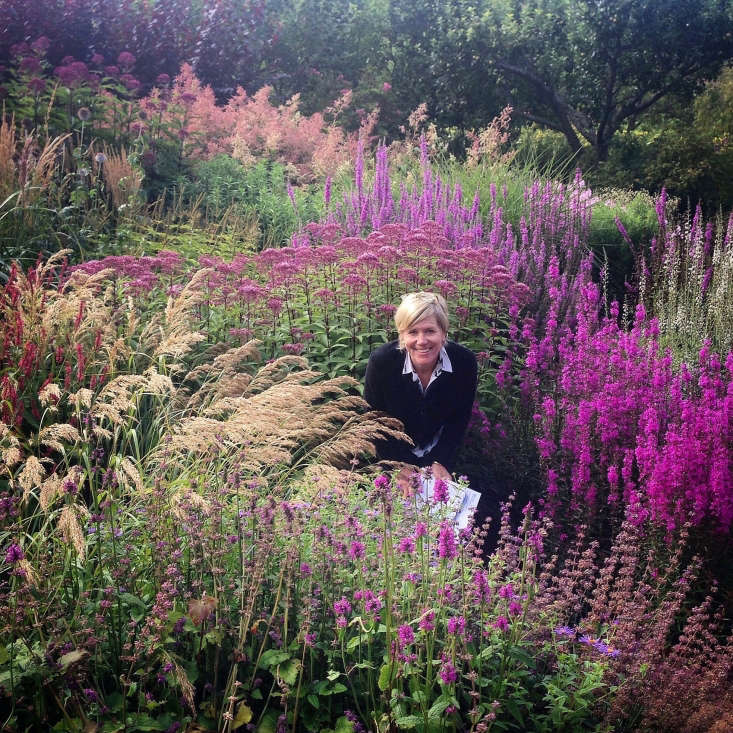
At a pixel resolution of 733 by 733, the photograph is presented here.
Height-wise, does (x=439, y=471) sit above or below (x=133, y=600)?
below

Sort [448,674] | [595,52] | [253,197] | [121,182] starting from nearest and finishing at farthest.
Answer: [448,674] < [121,182] < [253,197] < [595,52]

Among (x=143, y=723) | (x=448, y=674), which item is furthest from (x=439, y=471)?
(x=143, y=723)

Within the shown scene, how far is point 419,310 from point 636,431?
1.21m

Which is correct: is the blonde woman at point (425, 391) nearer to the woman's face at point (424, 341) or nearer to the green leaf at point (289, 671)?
the woman's face at point (424, 341)

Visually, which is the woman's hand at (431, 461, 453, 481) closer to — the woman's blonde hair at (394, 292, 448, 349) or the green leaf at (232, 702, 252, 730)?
the woman's blonde hair at (394, 292, 448, 349)

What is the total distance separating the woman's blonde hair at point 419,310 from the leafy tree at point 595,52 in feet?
45.3

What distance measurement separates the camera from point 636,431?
394 centimetres

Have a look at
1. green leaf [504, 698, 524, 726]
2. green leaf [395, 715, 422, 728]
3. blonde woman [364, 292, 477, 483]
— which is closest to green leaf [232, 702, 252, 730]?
green leaf [395, 715, 422, 728]

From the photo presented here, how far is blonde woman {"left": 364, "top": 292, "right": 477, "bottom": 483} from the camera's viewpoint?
418 centimetres

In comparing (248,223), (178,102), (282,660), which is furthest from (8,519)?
(178,102)

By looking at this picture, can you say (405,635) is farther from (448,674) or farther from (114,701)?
(114,701)

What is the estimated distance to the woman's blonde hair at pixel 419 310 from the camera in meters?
3.98

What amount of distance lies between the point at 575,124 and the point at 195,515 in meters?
16.7

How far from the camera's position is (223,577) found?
8.54 feet
